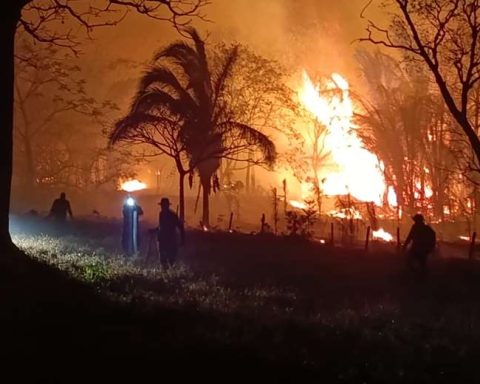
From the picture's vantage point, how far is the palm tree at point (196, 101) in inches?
887

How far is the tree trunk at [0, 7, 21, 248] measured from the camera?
1120 centimetres

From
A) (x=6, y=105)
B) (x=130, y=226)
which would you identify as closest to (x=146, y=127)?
(x=130, y=226)

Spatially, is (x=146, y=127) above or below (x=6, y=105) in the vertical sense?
above

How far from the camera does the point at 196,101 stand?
79.7 feet


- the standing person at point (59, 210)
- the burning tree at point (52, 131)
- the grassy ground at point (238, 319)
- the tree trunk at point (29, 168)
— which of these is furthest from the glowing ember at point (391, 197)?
the grassy ground at point (238, 319)

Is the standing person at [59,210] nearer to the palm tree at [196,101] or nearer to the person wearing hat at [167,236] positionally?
the palm tree at [196,101]

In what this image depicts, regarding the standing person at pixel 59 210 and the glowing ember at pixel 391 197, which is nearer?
the standing person at pixel 59 210

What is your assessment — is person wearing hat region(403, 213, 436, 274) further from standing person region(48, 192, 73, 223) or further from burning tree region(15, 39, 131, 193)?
burning tree region(15, 39, 131, 193)

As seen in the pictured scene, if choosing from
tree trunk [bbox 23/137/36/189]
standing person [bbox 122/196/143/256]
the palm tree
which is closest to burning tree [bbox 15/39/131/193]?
tree trunk [bbox 23/137/36/189]

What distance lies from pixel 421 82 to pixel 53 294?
37782 mm

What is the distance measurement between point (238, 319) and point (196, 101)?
17124 mm

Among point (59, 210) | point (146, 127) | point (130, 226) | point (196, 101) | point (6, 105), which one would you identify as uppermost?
point (196, 101)

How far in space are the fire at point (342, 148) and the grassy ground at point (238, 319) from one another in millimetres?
29107

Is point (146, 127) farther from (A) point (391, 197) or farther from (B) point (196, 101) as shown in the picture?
(A) point (391, 197)
